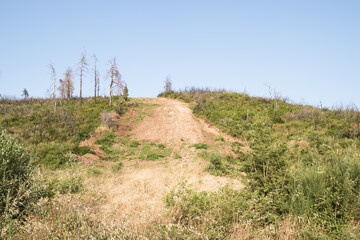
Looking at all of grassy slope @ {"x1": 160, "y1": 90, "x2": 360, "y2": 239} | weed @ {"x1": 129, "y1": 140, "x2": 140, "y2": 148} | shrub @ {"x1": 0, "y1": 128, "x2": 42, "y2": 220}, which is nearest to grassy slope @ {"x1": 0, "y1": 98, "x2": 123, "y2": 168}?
weed @ {"x1": 129, "y1": 140, "x2": 140, "y2": 148}

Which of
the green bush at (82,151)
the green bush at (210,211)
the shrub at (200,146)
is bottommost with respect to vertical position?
the green bush at (82,151)

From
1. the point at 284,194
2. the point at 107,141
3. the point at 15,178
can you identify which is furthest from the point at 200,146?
the point at 15,178

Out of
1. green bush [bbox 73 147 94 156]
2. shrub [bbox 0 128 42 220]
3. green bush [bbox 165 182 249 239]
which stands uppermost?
shrub [bbox 0 128 42 220]

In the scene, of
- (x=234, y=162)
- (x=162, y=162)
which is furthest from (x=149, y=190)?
(x=162, y=162)

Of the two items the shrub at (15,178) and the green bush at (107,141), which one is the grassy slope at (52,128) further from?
the shrub at (15,178)

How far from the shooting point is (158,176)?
909 centimetres

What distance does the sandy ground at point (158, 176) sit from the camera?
189 inches

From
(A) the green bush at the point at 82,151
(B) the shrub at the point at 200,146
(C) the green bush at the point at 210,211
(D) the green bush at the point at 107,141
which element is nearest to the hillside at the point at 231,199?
(C) the green bush at the point at 210,211

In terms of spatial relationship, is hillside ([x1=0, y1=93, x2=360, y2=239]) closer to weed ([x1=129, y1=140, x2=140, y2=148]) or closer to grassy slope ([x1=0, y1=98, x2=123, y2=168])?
grassy slope ([x1=0, y1=98, x2=123, y2=168])

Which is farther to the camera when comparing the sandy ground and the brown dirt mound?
the brown dirt mound

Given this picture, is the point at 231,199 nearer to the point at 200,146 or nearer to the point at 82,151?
the point at 200,146

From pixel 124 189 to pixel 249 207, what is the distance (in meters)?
4.10

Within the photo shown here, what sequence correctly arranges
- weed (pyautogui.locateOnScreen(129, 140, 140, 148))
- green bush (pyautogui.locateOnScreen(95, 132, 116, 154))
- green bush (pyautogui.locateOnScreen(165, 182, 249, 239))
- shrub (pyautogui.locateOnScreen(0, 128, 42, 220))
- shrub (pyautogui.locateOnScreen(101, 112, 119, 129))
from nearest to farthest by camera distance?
green bush (pyautogui.locateOnScreen(165, 182, 249, 239))
shrub (pyautogui.locateOnScreen(0, 128, 42, 220))
green bush (pyautogui.locateOnScreen(95, 132, 116, 154))
weed (pyautogui.locateOnScreen(129, 140, 140, 148))
shrub (pyautogui.locateOnScreen(101, 112, 119, 129))

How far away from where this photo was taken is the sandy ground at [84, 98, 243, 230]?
189 inches
